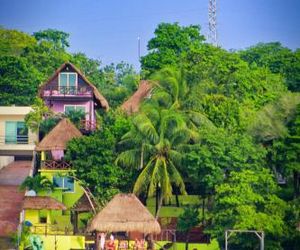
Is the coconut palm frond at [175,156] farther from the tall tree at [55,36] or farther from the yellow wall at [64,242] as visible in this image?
the tall tree at [55,36]

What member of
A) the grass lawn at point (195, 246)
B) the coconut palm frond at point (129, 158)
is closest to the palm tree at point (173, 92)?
the coconut palm frond at point (129, 158)

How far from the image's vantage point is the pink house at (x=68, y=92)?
157 feet

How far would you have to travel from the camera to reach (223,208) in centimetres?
3656

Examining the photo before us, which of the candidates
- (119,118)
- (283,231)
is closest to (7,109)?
(119,118)

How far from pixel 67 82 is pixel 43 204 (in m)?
10.3

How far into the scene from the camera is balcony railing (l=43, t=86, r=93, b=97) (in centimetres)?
4788

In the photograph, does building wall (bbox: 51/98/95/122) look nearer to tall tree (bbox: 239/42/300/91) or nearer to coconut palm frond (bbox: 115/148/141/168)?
coconut palm frond (bbox: 115/148/141/168)

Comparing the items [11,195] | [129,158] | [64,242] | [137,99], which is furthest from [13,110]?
[64,242]

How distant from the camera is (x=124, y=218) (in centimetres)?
3691

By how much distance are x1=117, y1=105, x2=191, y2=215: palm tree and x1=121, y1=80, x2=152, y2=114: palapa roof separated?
19.0ft

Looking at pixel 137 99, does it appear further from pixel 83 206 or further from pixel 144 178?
pixel 83 206

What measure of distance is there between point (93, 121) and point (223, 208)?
11.5 meters

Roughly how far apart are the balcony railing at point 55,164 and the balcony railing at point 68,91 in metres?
5.61

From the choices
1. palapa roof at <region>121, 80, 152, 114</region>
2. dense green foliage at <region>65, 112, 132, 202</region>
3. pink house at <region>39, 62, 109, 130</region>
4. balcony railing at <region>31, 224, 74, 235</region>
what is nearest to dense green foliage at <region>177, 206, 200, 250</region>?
dense green foliage at <region>65, 112, 132, 202</region>
